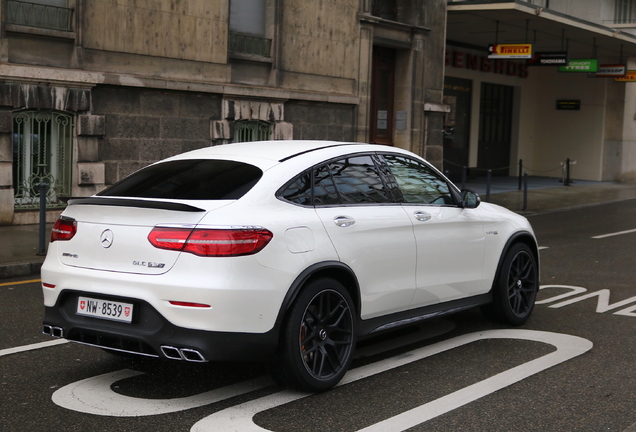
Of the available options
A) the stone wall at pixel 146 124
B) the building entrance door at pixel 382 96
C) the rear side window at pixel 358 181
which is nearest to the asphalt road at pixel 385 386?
the rear side window at pixel 358 181

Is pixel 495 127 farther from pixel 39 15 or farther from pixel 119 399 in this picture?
pixel 119 399

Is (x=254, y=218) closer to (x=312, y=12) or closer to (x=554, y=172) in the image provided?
(x=312, y=12)

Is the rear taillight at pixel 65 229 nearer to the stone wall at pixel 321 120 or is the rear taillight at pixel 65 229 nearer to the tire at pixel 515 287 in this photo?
the tire at pixel 515 287

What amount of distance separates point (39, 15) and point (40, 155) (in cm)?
225

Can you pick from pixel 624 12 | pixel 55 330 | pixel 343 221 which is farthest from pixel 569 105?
pixel 55 330

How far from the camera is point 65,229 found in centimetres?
571

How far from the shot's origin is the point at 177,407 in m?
5.23

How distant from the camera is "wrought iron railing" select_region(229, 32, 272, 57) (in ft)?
59.7

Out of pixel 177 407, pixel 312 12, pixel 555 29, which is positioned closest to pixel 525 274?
pixel 177 407

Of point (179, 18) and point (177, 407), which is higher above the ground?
point (179, 18)

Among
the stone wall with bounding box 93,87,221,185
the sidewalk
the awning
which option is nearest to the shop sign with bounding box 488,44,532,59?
the awning

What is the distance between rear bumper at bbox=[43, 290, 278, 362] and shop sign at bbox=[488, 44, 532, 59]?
19.6 m

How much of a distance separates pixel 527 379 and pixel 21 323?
4192 mm

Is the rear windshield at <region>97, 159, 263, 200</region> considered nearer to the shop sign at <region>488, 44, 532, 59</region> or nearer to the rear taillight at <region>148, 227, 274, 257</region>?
the rear taillight at <region>148, 227, 274, 257</region>
